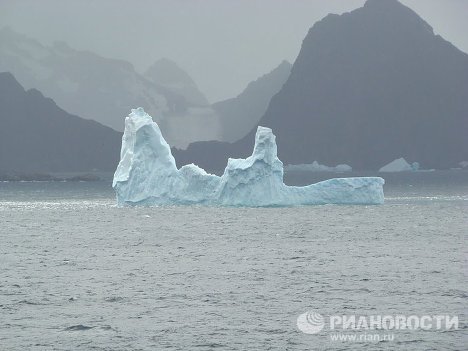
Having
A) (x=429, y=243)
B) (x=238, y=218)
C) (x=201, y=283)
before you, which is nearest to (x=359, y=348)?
(x=201, y=283)

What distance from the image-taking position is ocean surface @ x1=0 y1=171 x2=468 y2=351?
719 inches

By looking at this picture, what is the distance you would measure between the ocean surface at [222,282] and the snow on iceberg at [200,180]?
4.53 metres

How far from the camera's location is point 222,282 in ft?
85.3

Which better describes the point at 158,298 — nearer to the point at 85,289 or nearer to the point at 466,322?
the point at 85,289

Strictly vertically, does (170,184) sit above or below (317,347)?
above

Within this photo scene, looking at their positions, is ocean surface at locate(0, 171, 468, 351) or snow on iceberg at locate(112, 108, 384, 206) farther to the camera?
snow on iceberg at locate(112, 108, 384, 206)

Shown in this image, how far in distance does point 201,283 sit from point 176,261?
643cm

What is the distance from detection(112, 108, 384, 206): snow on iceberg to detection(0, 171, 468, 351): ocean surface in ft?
14.9

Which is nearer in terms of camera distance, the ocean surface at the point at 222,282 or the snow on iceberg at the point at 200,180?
the ocean surface at the point at 222,282

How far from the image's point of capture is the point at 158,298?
906 inches

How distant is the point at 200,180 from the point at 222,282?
30965 mm

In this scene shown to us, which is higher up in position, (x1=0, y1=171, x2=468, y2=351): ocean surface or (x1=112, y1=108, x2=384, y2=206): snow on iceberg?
(x1=112, y1=108, x2=384, y2=206): snow on iceberg

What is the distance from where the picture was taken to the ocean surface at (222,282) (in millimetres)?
18266

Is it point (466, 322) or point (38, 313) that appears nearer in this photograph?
point (466, 322)
